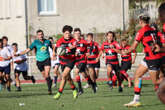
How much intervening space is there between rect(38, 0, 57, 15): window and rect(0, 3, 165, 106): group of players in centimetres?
1309

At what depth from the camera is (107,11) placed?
36.8m

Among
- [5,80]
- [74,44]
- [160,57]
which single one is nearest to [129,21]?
[5,80]

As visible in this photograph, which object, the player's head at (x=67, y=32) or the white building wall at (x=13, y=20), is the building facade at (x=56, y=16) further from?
the player's head at (x=67, y=32)

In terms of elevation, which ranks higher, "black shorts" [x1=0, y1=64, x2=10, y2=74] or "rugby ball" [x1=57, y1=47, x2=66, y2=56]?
"rugby ball" [x1=57, y1=47, x2=66, y2=56]

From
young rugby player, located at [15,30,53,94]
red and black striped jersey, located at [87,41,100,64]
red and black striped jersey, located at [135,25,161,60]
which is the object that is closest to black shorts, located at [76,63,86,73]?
young rugby player, located at [15,30,53,94]

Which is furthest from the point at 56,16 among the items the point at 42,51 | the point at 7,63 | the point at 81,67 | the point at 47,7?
the point at 81,67

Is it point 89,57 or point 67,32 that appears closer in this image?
point 67,32

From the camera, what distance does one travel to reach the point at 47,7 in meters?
35.7

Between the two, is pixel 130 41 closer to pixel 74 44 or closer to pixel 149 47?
pixel 74 44

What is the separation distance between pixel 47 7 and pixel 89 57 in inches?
595

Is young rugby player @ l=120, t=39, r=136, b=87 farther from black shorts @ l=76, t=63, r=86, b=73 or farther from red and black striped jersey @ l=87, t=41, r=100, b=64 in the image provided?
black shorts @ l=76, t=63, r=86, b=73

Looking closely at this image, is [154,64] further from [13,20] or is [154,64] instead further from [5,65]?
[13,20]

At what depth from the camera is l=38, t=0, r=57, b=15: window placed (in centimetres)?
3550

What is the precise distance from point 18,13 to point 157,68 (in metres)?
23.4
